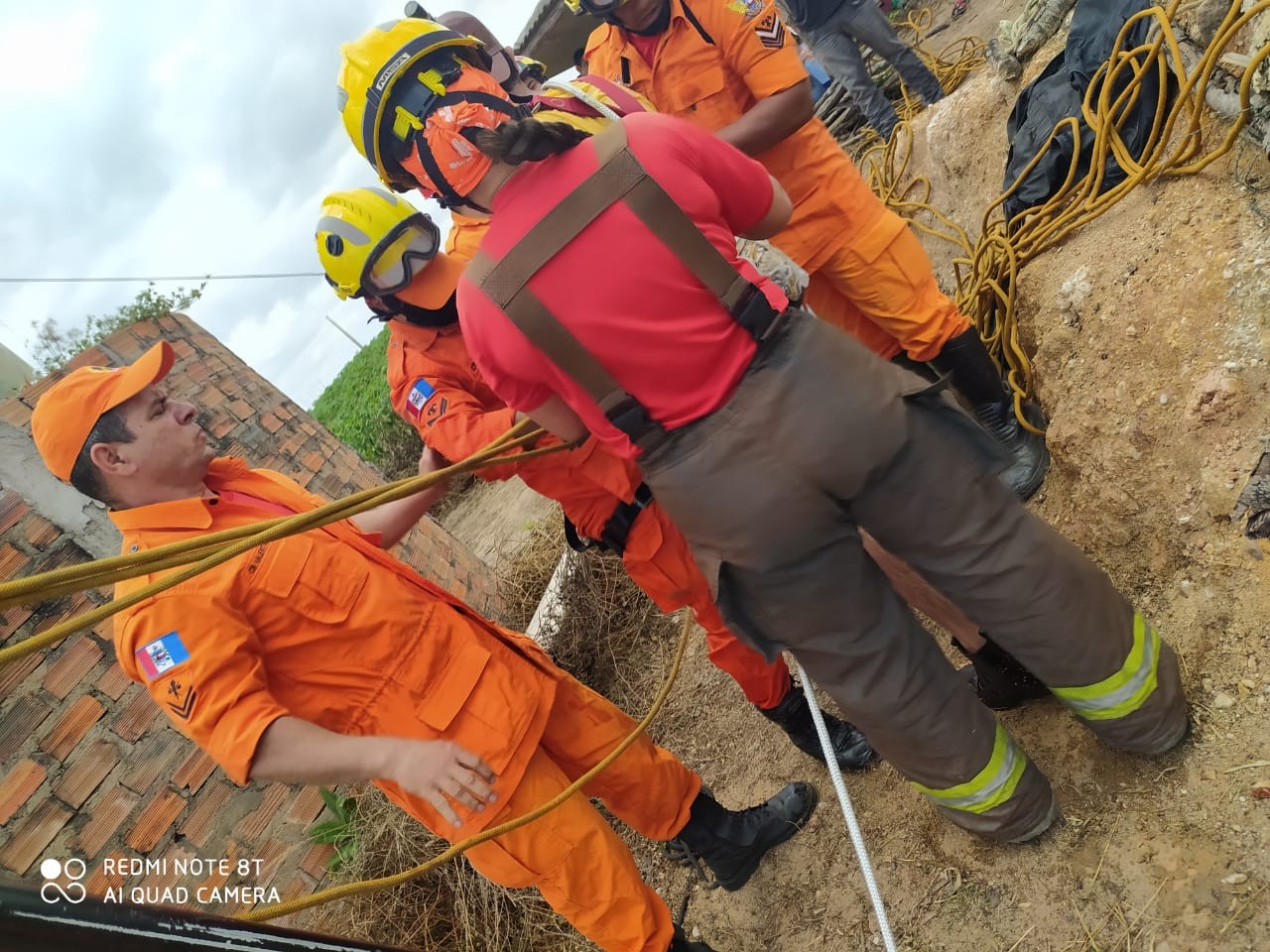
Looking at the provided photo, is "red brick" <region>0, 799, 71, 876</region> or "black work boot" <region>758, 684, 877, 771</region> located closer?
"red brick" <region>0, 799, 71, 876</region>

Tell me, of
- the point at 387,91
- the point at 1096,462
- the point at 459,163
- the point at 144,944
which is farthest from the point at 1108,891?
the point at 387,91

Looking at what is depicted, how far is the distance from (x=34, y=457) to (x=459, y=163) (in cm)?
267

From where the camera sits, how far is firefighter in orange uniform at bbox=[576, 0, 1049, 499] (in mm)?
2703

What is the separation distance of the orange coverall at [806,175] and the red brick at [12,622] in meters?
3.18

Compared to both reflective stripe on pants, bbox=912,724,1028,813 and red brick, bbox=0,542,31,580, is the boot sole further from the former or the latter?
red brick, bbox=0,542,31,580

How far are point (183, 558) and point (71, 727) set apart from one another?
77.0 inches

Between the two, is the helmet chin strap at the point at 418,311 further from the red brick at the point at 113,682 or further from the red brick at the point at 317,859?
the red brick at the point at 317,859

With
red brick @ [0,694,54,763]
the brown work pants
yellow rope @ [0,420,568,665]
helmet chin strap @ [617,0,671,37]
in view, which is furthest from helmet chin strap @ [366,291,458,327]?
red brick @ [0,694,54,763]

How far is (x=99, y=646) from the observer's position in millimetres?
3023

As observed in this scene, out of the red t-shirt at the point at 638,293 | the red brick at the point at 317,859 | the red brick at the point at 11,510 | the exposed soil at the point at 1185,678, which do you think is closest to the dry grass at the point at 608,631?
the exposed soil at the point at 1185,678

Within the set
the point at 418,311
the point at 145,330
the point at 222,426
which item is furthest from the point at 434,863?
the point at 145,330

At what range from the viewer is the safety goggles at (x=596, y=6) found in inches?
104

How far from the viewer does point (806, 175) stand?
9.15 feet

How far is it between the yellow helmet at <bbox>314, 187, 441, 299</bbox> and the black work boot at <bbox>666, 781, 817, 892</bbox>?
2.10 m
